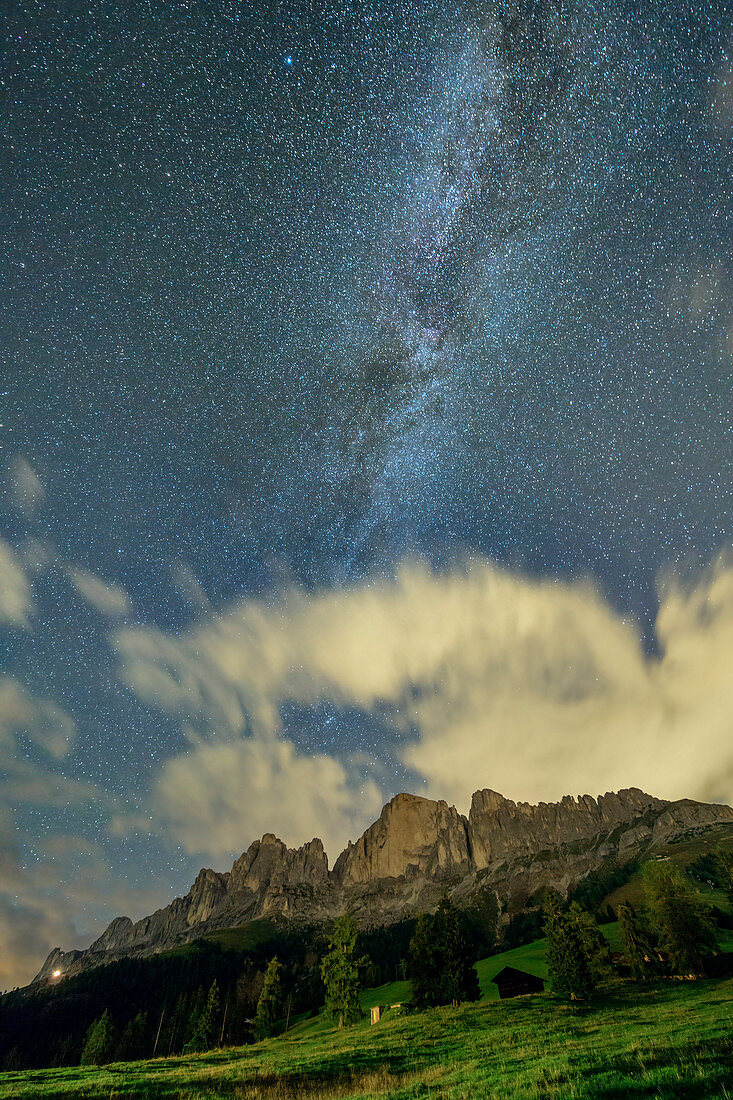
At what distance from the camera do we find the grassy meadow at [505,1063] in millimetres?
13359

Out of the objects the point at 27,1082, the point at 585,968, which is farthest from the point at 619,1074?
the point at 585,968

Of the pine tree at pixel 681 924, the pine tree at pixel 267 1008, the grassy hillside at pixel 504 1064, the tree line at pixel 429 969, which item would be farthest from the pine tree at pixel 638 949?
the pine tree at pixel 267 1008

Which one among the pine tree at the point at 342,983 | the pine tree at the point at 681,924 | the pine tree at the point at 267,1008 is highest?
the pine tree at the point at 681,924

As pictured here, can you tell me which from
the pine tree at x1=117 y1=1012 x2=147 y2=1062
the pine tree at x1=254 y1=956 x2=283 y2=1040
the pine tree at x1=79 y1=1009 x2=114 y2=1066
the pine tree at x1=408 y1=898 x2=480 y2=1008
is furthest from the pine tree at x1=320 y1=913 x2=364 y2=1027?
the pine tree at x1=117 y1=1012 x2=147 y2=1062

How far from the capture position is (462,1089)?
51.4 feet

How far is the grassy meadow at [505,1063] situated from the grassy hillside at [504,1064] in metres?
0.07

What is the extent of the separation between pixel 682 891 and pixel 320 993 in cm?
12703

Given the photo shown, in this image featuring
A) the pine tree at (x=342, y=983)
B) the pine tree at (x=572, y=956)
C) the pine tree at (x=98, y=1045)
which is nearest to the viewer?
the pine tree at (x=572, y=956)

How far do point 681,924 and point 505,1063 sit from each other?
45823 millimetres

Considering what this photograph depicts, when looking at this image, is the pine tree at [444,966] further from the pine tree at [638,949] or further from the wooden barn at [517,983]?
the pine tree at [638,949]

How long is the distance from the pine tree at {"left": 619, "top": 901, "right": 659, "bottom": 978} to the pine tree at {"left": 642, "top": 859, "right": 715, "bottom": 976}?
2.36 meters

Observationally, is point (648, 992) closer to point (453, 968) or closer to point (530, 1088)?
point (453, 968)

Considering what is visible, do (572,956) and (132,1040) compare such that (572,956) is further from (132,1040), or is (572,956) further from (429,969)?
(132,1040)

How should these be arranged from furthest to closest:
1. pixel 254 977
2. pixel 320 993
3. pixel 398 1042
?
1. pixel 254 977
2. pixel 320 993
3. pixel 398 1042
